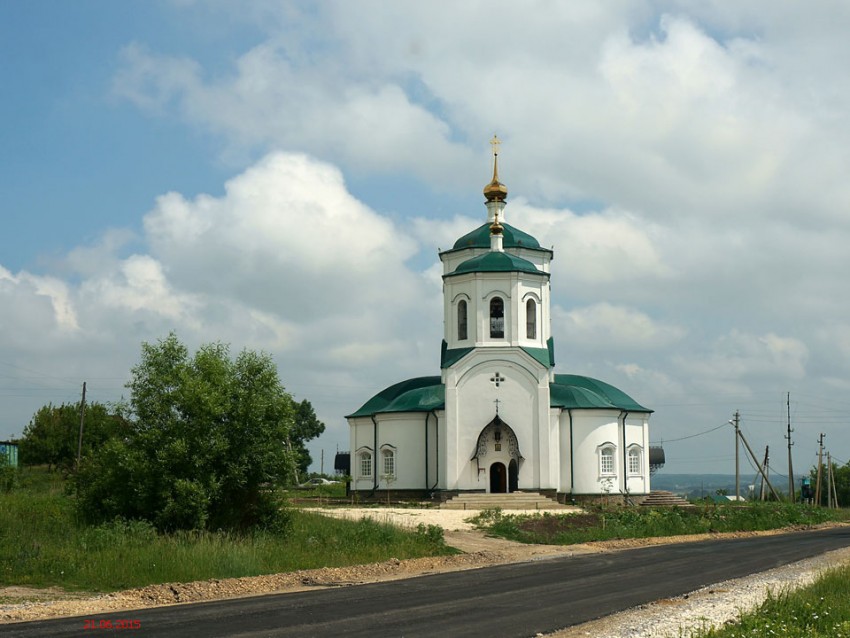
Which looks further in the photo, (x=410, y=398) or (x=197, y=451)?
(x=410, y=398)

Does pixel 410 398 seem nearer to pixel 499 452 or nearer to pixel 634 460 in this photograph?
pixel 499 452

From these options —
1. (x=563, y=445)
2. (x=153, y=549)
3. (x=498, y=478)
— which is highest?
(x=563, y=445)

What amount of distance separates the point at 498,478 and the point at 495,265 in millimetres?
9511

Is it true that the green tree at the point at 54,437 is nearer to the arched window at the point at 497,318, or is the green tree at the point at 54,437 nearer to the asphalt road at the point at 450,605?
the arched window at the point at 497,318

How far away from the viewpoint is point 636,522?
112 ft

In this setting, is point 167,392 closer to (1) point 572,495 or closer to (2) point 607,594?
(2) point 607,594

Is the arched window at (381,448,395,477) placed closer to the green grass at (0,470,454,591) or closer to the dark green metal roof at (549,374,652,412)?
the dark green metal roof at (549,374,652,412)

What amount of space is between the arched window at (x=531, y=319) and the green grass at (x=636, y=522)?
991cm

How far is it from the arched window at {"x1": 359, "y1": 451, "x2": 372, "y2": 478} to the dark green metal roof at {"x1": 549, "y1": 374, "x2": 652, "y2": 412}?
8.99m

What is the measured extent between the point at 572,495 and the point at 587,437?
8.82 ft

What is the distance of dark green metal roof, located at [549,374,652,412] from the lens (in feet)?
151

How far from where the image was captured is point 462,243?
171 feet

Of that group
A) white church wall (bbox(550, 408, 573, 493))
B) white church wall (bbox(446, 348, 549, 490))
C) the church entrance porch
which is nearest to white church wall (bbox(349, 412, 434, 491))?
white church wall (bbox(446, 348, 549, 490))

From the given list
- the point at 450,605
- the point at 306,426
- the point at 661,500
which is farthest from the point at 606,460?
the point at 306,426
